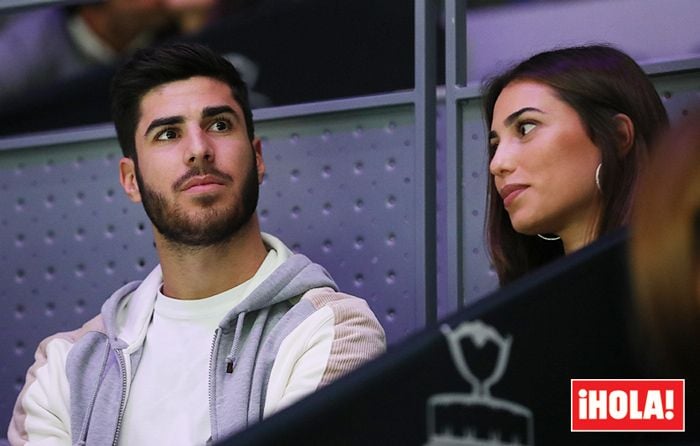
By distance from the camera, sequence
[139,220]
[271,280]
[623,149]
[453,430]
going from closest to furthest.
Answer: [453,430] → [623,149] → [271,280] → [139,220]

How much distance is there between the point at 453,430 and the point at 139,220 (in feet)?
5.26

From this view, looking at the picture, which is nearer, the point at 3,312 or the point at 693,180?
the point at 693,180

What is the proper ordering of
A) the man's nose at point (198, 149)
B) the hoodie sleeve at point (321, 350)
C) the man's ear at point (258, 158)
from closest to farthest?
the hoodie sleeve at point (321, 350), the man's nose at point (198, 149), the man's ear at point (258, 158)

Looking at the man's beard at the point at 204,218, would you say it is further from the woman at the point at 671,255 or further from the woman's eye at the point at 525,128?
the woman at the point at 671,255

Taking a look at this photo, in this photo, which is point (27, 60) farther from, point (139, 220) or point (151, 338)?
point (151, 338)

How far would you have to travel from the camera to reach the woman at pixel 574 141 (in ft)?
5.55

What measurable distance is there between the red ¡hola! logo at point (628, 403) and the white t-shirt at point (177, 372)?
992 mm

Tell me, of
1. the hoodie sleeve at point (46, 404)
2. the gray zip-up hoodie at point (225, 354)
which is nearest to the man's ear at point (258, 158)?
the gray zip-up hoodie at point (225, 354)

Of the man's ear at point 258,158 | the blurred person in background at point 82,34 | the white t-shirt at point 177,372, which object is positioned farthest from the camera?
the blurred person in background at point 82,34

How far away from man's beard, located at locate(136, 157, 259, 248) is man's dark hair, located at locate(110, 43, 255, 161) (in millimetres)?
130

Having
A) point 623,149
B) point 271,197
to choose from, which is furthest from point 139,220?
point 623,149

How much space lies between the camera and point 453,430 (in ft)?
2.75

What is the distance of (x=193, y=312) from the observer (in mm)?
1948

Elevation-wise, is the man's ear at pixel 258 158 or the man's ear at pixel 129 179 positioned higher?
the man's ear at pixel 258 158
